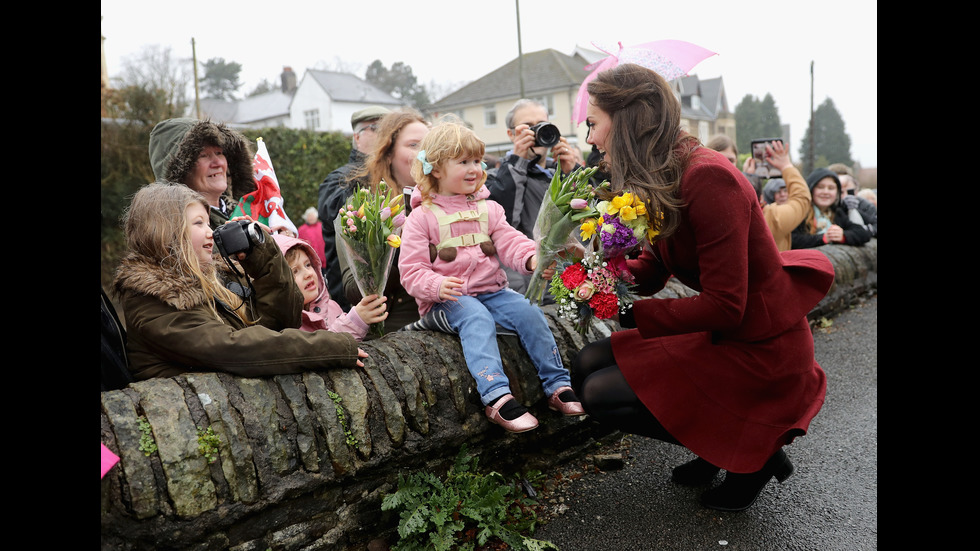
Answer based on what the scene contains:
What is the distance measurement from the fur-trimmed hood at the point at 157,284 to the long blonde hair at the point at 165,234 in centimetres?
3

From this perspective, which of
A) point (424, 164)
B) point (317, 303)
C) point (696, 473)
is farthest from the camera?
point (317, 303)

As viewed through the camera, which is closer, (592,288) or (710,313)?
(710,313)

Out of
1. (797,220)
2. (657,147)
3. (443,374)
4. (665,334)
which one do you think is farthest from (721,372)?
(797,220)

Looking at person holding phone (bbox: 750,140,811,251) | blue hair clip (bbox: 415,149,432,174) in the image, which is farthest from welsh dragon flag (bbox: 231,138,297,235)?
person holding phone (bbox: 750,140,811,251)

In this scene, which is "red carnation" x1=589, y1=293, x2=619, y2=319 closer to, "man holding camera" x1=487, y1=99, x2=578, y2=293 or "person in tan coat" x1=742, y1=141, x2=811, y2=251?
"man holding camera" x1=487, y1=99, x2=578, y2=293

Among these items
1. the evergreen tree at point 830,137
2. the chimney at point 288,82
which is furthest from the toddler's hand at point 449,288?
the evergreen tree at point 830,137

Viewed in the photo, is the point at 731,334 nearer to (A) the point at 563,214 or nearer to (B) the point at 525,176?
(A) the point at 563,214

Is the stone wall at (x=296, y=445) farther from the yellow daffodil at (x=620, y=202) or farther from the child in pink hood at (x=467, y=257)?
the yellow daffodil at (x=620, y=202)

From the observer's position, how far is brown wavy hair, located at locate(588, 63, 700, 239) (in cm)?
266

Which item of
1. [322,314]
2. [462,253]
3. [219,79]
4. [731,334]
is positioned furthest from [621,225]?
[219,79]

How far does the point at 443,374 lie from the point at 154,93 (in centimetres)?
1204

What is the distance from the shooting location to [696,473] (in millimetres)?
3254

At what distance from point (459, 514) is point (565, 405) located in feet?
2.36
